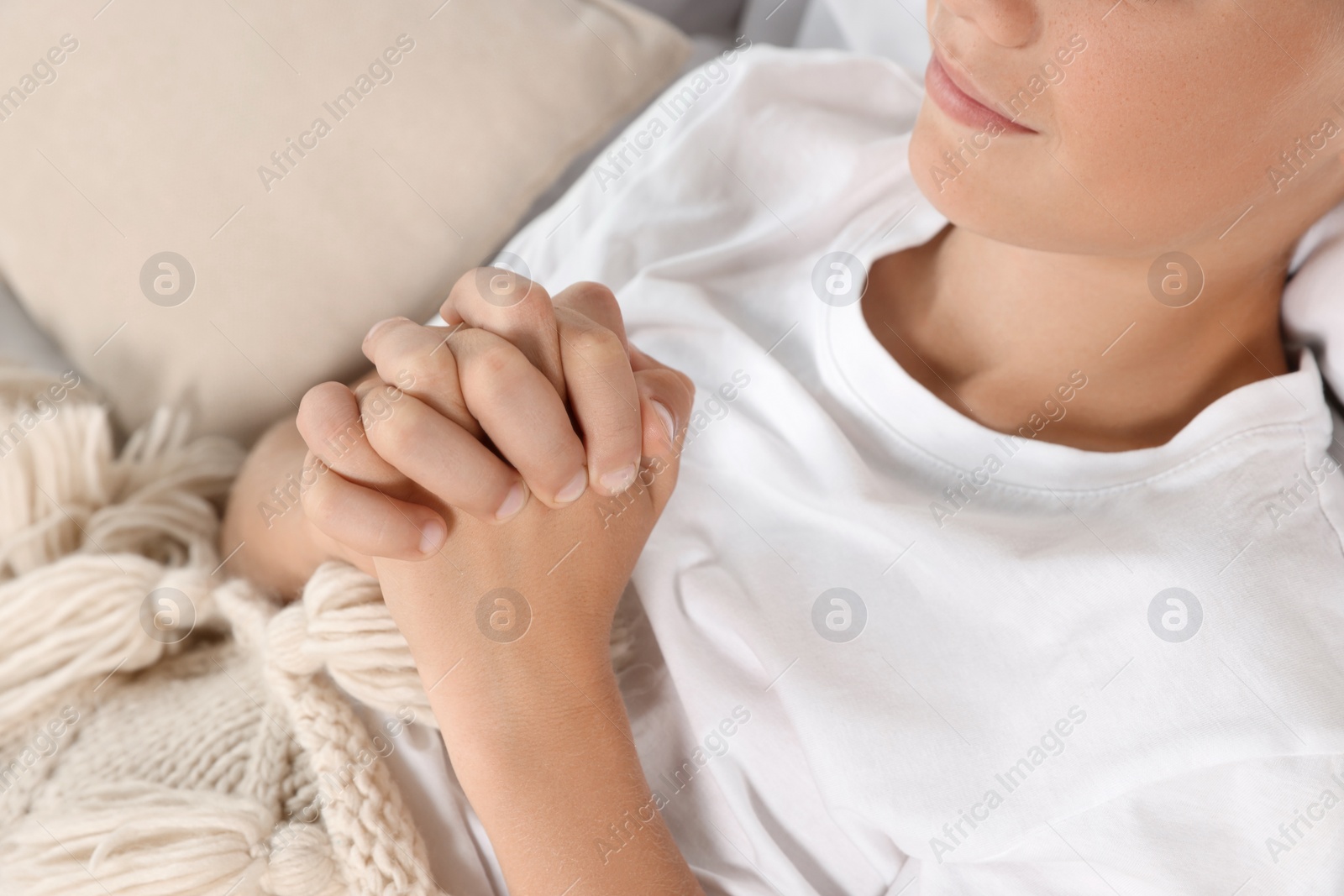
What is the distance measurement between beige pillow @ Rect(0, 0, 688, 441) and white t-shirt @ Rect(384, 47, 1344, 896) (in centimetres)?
20

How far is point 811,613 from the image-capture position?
0.71m

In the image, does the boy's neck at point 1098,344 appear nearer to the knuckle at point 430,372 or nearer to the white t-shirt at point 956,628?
the white t-shirt at point 956,628

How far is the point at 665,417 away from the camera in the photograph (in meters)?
0.60

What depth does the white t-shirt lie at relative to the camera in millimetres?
613

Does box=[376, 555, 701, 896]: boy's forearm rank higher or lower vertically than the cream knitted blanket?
lower

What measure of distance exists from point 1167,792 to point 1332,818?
0.09 m

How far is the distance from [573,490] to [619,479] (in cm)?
3

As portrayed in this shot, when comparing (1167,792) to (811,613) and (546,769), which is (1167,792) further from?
(546,769)

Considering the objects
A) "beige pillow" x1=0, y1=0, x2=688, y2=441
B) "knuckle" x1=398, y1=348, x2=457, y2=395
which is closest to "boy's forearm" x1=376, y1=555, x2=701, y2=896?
"knuckle" x1=398, y1=348, x2=457, y2=395

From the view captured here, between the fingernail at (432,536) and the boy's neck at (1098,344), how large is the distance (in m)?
0.43

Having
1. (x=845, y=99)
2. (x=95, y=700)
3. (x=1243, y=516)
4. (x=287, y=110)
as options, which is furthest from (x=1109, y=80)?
(x=95, y=700)

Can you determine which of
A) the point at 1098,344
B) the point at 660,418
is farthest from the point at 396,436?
the point at 1098,344

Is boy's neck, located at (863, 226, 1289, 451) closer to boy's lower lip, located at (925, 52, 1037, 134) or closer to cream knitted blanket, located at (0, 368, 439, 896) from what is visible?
boy's lower lip, located at (925, 52, 1037, 134)

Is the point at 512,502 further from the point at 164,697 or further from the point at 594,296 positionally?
the point at 164,697
